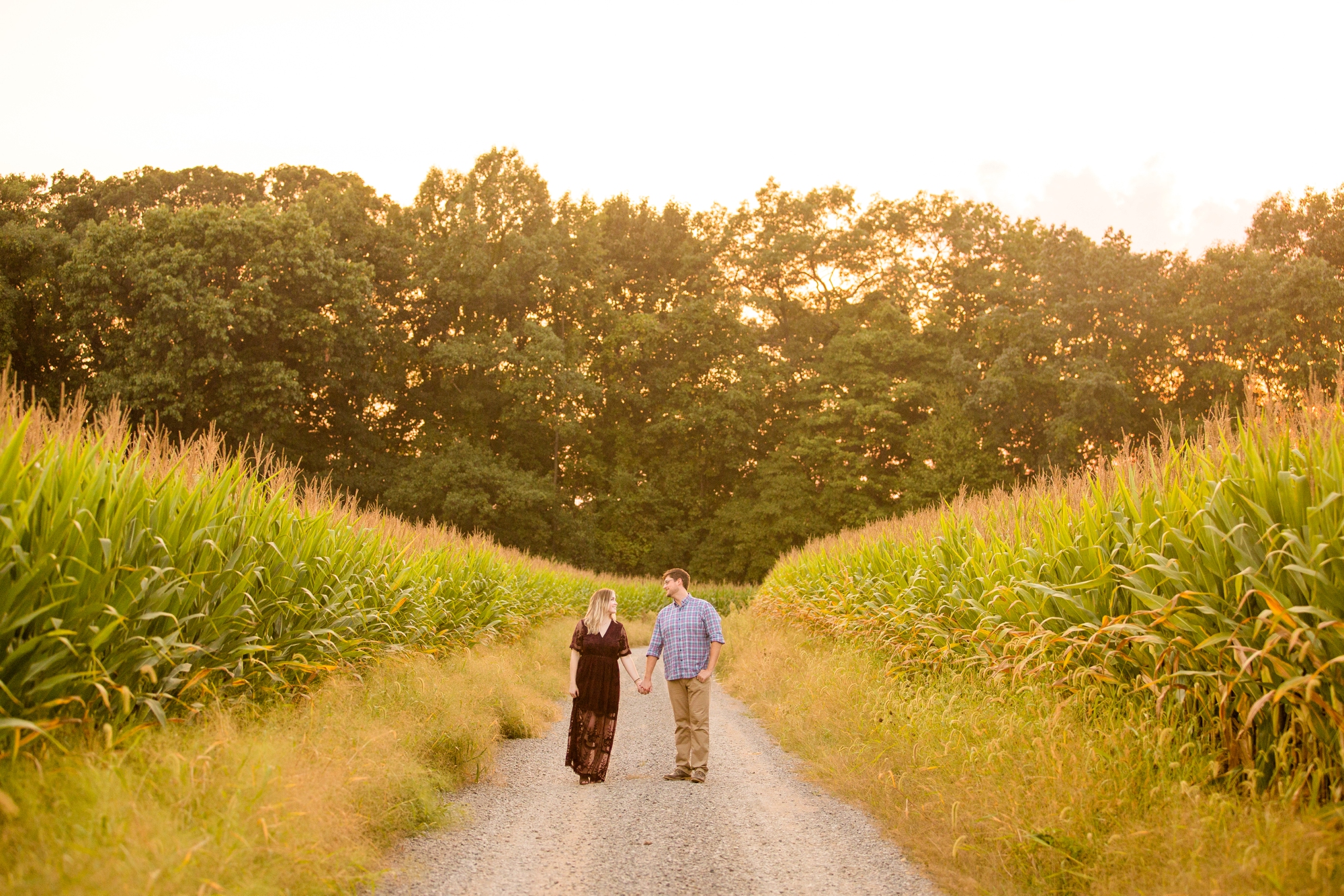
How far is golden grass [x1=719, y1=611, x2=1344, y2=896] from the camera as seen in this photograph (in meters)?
3.85

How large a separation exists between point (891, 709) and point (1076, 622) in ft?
7.04

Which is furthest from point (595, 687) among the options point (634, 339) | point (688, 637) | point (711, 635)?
point (634, 339)

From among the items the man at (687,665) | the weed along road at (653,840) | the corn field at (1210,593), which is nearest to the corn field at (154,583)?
the weed along road at (653,840)

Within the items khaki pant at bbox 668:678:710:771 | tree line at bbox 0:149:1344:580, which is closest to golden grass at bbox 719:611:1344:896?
khaki pant at bbox 668:678:710:771

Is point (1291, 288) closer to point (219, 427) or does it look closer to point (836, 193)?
point (836, 193)

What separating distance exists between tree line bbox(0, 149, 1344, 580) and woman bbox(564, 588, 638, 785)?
75.6 ft

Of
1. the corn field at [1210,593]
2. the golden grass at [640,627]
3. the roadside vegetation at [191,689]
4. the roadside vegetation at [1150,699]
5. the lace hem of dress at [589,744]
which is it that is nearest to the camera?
the roadside vegetation at [191,689]

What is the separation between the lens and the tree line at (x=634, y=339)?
102ft

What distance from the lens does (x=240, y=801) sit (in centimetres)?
439

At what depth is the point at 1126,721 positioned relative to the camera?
521 cm

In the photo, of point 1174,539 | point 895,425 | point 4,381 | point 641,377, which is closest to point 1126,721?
point 1174,539

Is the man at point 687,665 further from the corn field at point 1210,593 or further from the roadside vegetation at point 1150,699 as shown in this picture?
the corn field at point 1210,593

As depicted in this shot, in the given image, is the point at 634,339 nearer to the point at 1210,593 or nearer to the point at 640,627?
the point at 640,627

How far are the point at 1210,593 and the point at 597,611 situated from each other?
5407 millimetres
